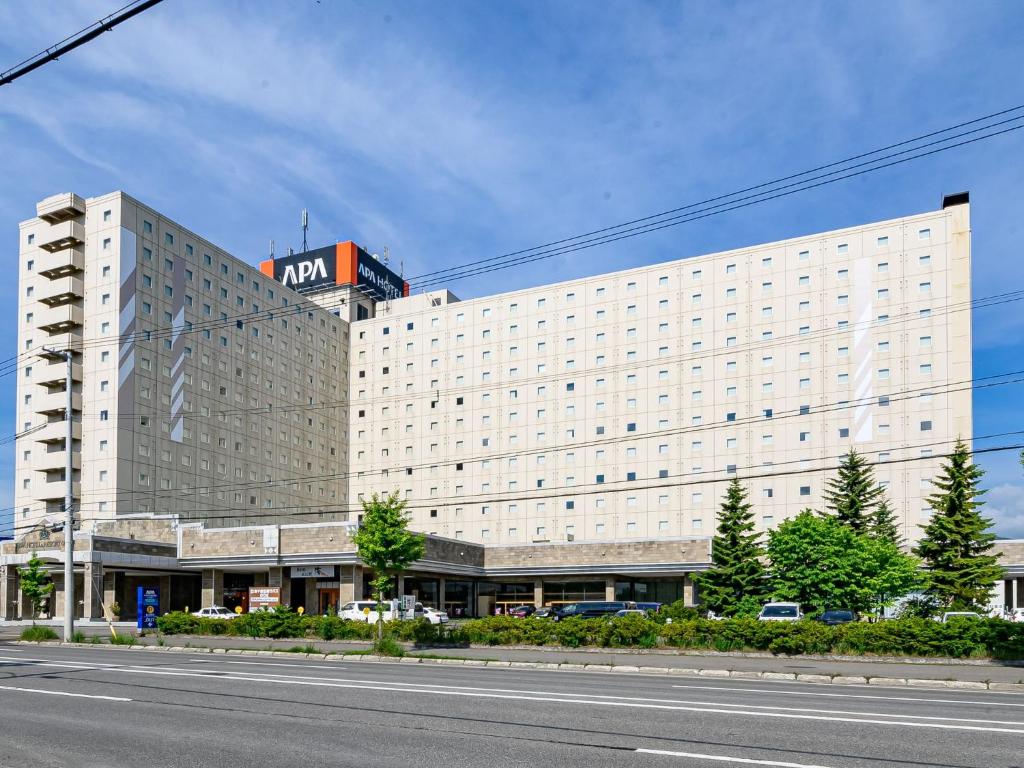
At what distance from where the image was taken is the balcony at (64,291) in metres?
84.9

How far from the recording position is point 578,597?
78.8m

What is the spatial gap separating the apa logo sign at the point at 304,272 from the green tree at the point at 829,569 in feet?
270

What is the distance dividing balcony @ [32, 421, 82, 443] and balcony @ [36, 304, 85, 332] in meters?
8.72

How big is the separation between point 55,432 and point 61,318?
409 inches

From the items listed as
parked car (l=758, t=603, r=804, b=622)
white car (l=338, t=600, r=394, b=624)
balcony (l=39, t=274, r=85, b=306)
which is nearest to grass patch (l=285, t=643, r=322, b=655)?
white car (l=338, t=600, r=394, b=624)

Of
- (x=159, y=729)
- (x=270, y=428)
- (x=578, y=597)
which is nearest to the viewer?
(x=159, y=729)

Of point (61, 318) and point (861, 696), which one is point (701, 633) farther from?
point (61, 318)

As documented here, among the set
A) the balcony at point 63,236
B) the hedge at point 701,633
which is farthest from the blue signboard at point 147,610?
the balcony at point 63,236

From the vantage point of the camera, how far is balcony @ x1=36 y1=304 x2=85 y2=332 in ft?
277

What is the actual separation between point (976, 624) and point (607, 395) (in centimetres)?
6692

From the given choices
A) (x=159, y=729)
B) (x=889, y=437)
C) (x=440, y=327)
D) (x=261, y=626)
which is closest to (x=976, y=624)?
(x=159, y=729)

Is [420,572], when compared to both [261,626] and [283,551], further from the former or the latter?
[261,626]

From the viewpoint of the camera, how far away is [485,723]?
1440cm

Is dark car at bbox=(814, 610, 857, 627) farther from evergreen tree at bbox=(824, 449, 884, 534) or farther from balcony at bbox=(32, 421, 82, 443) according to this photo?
balcony at bbox=(32, 421, 82, 443)
